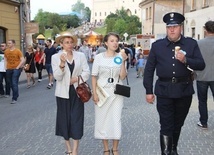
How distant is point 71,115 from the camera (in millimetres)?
4801

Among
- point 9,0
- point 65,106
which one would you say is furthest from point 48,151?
point 9,0

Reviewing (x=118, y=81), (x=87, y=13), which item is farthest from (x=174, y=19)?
(x=87, y=13)

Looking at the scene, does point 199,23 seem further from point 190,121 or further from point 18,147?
point 18,147

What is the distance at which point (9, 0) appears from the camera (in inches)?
801

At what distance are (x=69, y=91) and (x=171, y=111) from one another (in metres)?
1.40

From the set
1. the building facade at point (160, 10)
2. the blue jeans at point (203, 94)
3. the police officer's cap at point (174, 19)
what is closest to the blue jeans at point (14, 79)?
the blue jeans at point (203, 94)

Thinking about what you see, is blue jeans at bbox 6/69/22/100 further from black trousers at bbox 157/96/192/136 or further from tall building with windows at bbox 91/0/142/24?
tall building with windows at bbox 91/0/142/24

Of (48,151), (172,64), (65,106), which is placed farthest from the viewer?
(48,151)

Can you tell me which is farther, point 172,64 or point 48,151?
point 48,151

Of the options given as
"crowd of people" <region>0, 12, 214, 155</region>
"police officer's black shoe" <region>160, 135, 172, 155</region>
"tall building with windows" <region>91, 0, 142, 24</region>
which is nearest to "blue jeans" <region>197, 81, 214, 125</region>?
"crowd of people" <region>0, 12, 214, 155</region>

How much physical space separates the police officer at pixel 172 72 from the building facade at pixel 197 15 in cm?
2405

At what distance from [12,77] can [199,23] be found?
2374 cm

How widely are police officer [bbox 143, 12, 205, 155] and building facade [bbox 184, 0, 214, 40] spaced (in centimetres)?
2405

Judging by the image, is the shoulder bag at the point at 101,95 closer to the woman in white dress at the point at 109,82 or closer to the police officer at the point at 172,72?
the woman in white dress at the point at 109,82
